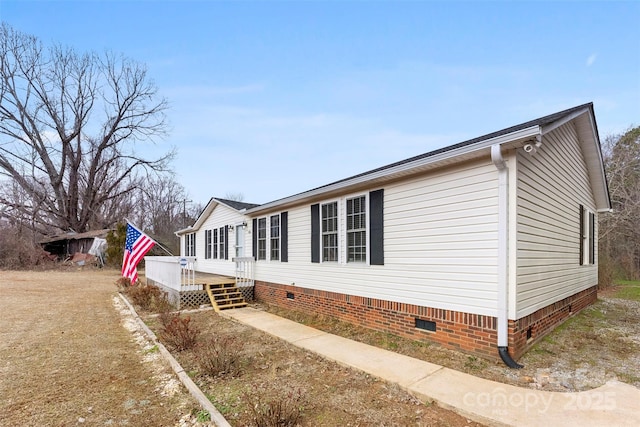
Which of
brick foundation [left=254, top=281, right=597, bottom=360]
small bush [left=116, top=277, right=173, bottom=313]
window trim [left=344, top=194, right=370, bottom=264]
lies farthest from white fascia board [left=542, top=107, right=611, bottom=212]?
small bush [left=116, top=277, right=173, bottom=313]

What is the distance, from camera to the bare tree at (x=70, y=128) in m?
27.5

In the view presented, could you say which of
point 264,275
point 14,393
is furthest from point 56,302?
point 14,393

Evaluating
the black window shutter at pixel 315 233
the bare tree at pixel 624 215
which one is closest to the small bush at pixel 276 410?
the black window shutter at pixel 315 233

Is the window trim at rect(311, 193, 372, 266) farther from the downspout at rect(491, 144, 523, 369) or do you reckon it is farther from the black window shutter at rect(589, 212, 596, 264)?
the black window shutter at rect(589, 212, 596, 264)

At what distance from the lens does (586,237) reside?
28.0 feet

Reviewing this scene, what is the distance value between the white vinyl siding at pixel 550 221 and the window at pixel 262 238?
23.8ft

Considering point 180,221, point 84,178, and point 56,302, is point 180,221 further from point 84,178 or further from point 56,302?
point 56,302

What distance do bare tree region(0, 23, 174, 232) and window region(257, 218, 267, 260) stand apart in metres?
25.1

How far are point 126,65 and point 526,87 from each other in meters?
33.3

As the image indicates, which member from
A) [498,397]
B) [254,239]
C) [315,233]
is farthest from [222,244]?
[498,397]

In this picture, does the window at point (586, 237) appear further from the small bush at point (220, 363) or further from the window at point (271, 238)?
the small bush at point (220, 363)

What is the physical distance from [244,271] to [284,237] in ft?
8.50

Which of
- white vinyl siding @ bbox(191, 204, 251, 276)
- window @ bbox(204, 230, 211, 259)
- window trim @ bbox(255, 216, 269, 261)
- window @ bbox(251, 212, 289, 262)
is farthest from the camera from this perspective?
window @ bbox(204, 230, 211, 259)

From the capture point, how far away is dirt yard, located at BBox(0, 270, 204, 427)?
3.39m
